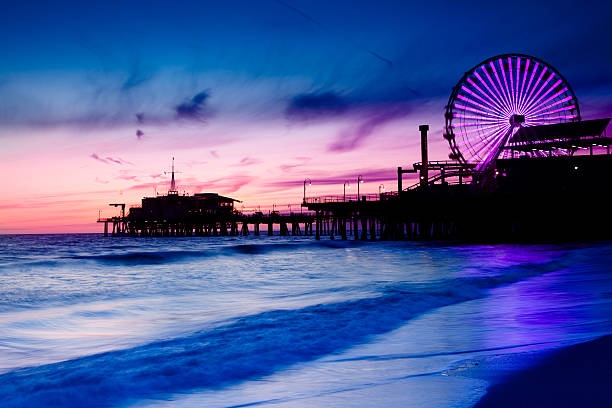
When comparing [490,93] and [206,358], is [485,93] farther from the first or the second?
[206,358]

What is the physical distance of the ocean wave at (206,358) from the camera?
4.58 m

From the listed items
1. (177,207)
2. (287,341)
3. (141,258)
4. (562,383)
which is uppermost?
(177,207)

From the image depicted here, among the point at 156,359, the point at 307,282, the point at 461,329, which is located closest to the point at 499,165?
the point at 307,282

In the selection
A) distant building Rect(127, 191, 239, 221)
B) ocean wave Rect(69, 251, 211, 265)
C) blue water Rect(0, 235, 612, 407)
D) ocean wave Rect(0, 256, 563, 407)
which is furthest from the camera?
distant building Rect(127, 191, 239, 221)

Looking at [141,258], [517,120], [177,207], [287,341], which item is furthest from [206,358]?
[177,207]

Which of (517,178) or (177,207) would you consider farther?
(177,207)

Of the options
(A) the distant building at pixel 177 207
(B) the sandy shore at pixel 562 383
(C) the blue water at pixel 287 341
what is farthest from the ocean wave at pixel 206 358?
(A) the distant building at pixel 177 207

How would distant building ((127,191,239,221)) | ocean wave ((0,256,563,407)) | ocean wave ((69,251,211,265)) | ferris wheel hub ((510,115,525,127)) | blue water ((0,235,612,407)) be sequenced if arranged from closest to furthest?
blue water ((0,235,612,407))
ocean wave ((0,256,563,407))
ocean wave ((69,251,211,265))
ferris wheel hub ((510,115,525,127))
distant building ((127,191,239,221))

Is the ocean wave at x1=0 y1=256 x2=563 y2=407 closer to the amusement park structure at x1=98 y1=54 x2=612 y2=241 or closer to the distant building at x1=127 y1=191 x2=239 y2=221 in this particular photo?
the amusement park structure at x1=98 y1=54 x2=612 y2=241

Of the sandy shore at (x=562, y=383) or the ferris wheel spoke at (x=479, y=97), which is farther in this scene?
the ferris wheel spoke at (x=479, y=97)

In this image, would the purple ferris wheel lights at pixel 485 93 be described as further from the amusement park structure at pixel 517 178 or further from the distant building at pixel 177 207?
the distant building at pixel 177 207

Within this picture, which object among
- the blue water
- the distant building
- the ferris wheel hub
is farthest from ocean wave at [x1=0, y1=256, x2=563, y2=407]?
the distant building

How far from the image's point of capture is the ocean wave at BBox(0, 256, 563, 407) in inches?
180

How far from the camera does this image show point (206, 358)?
5648 millimetres
